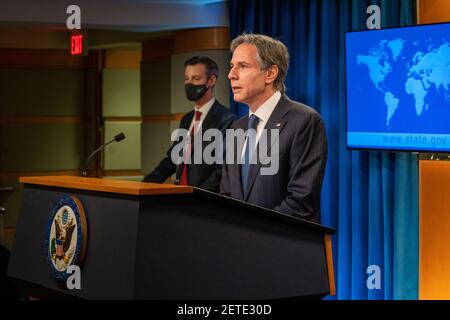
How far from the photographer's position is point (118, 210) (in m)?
2.24

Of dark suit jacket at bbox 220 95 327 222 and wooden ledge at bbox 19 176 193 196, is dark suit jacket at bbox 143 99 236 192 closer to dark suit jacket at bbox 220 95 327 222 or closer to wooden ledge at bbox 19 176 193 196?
dark suit jacket at bbox 220 95 327 222

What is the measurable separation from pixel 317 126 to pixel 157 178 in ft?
7.68

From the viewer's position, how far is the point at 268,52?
10.6ft

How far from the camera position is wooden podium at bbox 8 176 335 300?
7.12ft

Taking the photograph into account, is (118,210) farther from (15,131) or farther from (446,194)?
(15,131)

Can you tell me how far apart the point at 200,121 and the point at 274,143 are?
2229 mm

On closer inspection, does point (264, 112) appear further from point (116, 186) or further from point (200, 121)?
point (200, 121)

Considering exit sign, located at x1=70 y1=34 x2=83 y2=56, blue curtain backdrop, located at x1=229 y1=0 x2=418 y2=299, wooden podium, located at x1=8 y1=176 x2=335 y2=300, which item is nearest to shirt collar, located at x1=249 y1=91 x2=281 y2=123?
wooden podium, located at x1=8 y1=176 x2=335 y2=300

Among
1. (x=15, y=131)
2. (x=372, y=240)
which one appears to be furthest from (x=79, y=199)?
(x=15, y=131)

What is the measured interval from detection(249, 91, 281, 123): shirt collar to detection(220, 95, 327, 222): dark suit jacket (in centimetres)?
3

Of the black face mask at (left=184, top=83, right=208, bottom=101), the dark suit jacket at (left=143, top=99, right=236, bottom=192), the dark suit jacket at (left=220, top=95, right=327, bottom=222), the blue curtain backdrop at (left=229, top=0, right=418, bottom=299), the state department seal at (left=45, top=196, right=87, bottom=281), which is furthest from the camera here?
the black face mask at (left=184, top=83, right=208, bottom=101)

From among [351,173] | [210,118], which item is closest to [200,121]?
[210,118]

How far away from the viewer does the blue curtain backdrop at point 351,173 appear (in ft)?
15.9
